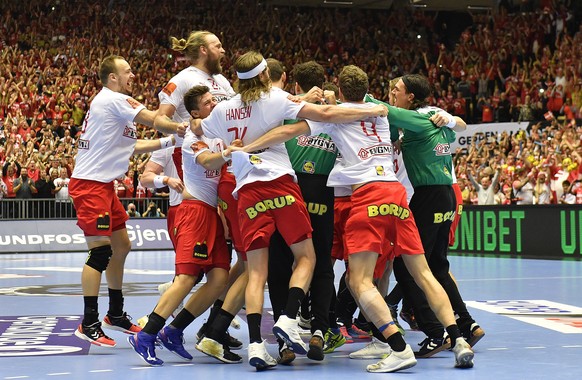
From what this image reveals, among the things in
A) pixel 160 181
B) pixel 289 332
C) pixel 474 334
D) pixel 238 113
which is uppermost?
pixel 238 113

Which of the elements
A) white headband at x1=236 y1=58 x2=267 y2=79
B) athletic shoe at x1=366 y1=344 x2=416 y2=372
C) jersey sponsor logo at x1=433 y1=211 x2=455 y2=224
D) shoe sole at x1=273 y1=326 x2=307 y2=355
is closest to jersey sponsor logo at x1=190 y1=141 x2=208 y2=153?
white headband at x1=236 y1=58 x2=267 y2=79

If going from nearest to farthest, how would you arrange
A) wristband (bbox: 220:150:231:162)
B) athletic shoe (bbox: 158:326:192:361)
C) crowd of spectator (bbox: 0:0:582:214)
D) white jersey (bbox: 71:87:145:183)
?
wristband (bbox: 220:150:231:162)
athletic shoe (bbox: 158:326:192:361)
white jersey (bbox: 71:87:145:183)
crowd of spectator (bbox: 0:0:582:214)

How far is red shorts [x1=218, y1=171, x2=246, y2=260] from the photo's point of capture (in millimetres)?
7484

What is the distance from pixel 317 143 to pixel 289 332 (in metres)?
1.65

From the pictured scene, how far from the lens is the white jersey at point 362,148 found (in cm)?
712

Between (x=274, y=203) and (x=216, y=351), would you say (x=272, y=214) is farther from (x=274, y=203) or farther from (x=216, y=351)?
(x=216, y=351)

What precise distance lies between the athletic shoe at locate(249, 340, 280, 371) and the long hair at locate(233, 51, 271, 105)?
1812 millimetres

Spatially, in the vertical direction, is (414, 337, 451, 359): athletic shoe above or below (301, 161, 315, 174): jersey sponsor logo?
below

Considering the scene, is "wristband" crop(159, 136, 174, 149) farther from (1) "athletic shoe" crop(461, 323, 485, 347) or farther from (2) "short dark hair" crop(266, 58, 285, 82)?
(1) "athletic shoe" crop(461, 323, 485, 347)

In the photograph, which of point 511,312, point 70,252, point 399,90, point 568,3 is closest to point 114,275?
point 399,90

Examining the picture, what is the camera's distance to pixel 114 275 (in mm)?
8594

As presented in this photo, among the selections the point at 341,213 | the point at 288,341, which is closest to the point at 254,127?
the point at 341,213

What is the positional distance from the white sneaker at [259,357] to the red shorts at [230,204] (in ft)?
3.40

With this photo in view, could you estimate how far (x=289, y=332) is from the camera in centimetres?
670
